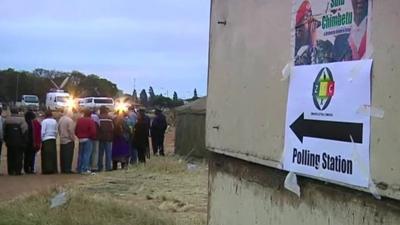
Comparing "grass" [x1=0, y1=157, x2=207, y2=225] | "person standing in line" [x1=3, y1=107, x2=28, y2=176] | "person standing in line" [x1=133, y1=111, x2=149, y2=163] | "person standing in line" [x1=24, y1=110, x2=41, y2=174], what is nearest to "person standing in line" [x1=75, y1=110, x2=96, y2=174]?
"person standing in line" [x1=24, y1=110, x2=41, y2=174]

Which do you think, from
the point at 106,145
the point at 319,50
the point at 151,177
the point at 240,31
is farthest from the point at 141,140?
the point at 319,50

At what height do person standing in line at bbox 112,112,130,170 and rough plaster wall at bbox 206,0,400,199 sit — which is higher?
rough plaster wall at bbox 206,0,400,199

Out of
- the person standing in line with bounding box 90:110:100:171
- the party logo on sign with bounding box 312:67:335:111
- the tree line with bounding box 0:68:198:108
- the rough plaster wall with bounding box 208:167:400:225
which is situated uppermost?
the tree line with bounding box 0:68:198:108

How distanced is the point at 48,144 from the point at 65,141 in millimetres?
425

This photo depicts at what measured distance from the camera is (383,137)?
3195mm

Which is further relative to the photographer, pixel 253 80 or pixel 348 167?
pixel 253 80

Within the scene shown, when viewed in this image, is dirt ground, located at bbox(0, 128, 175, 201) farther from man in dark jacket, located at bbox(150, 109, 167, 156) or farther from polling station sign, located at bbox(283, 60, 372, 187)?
polling station sign, located at bbox(283, 60, 372, 187)

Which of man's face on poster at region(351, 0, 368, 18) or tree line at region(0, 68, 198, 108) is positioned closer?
man's face on poster at region(351, 0, 368, 18)

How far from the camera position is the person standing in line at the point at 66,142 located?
53.9 ft

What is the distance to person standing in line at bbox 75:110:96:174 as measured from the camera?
16531 mm

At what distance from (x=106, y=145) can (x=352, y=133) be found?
1428 centimetres

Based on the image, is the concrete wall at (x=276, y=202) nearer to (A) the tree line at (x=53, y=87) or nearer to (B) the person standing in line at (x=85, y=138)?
(B) the person standing in line at (x=85, y=138)

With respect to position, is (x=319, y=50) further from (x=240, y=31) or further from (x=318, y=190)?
(x=240, y=31)

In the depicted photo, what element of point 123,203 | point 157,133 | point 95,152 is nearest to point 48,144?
point 95,152
